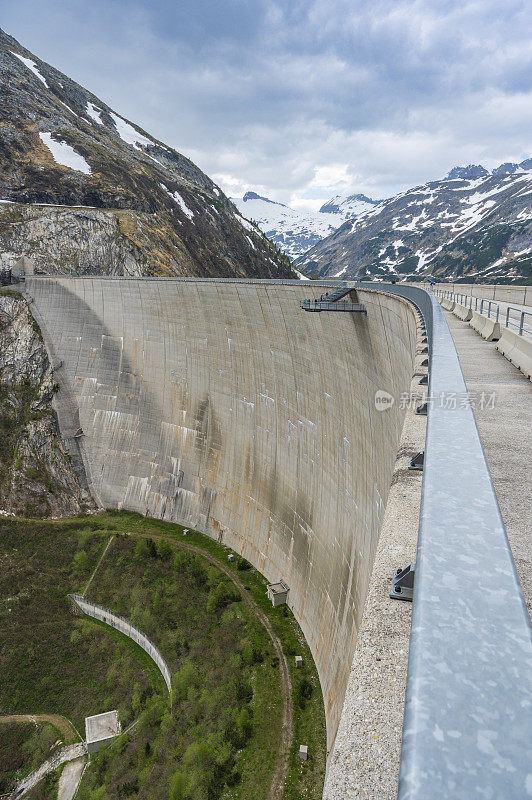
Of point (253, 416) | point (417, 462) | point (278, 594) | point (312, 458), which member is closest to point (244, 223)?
point (253, 416)

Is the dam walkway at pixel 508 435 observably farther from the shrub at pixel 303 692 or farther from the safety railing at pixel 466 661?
the shrub at pixel 303 692

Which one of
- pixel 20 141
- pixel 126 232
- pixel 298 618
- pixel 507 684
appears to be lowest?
pixel 298 618

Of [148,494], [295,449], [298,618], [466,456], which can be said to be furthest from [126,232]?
[466,456]

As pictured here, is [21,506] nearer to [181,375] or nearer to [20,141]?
[181,375]

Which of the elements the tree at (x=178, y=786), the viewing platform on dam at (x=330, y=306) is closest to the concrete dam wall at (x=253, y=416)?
the viewing platform on dam at (x=330, y=306)

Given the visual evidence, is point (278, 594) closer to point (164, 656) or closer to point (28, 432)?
point (164, 656)

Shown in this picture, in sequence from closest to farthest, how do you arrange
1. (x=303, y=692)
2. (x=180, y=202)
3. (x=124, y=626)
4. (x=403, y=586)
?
(x=403, y=586) → (x=303, y=692) → (x=124, y=626) → (x=180, y=202)

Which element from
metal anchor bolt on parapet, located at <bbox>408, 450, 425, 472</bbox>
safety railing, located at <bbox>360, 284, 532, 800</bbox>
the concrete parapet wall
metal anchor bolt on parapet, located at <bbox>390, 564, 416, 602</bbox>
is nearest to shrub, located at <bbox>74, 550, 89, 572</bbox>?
the concrete parapet wall
